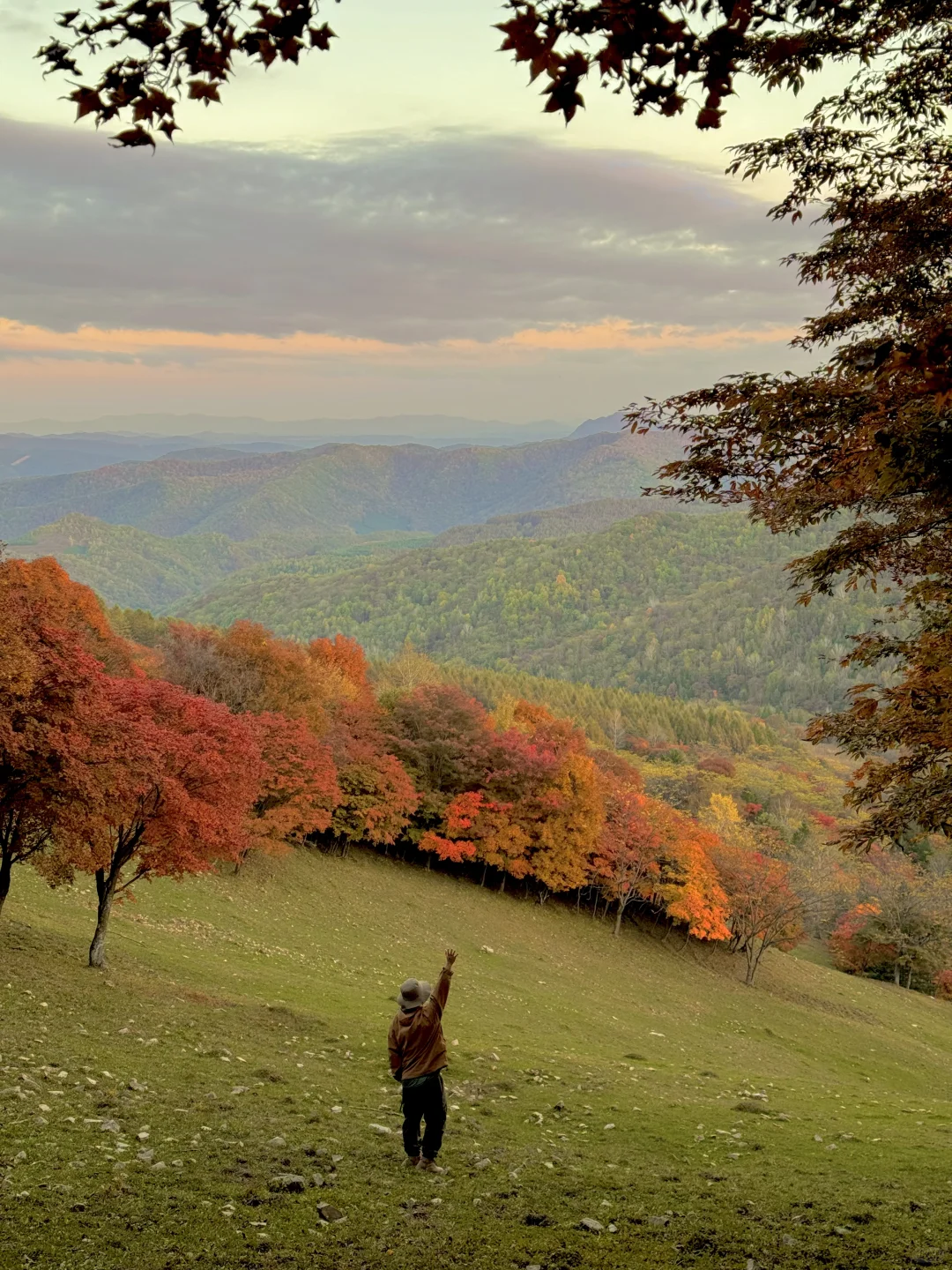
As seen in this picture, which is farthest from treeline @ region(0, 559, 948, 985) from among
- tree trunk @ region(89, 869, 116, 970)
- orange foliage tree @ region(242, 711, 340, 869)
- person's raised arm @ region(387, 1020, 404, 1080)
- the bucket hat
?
person's raised arm @ region(387, 1020, 404, 1080)

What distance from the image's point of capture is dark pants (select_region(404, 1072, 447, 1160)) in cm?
976

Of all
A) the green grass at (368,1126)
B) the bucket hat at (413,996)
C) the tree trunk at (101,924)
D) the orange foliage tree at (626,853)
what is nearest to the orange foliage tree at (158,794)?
the tree trunk at (101,924)

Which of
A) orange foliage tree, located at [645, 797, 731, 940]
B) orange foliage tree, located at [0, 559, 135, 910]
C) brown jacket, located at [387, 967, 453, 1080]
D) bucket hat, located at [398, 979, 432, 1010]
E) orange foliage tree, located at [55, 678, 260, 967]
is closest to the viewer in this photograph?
brown jacket, located at [387, 967, 453, 1080]

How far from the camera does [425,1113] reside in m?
10.1

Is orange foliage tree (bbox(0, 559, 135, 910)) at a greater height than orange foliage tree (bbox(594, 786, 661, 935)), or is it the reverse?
orange foliage tree (bbox(0, 559, 135, 910))

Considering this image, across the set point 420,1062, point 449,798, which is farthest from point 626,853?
point 420,1062

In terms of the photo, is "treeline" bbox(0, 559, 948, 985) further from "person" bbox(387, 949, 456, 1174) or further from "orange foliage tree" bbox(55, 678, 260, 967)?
"person" bbox(387, 949, 456, 1174)

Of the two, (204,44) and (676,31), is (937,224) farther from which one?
(204,44)

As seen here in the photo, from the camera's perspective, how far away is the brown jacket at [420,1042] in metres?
9.57

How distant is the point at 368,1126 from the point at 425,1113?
220cm

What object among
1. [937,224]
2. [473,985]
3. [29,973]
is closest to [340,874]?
[473,985]

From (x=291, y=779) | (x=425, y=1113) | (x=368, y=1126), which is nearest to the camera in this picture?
(x=425, y=1113)

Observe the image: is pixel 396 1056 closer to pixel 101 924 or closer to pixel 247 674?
pixel 101 924

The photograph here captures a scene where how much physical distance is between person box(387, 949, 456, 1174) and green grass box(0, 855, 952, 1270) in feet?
1.20
